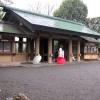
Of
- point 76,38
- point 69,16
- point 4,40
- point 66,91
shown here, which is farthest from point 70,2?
point 66,91

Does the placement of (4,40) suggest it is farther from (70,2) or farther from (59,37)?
(70,2)

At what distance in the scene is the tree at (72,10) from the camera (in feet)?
151

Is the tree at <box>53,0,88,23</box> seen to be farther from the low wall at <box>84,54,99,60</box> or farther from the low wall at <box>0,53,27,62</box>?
the low wall at <box>0,53,27,62</box>

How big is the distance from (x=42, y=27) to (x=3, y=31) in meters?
3.19

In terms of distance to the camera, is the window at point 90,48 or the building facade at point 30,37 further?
the window at point 90,48

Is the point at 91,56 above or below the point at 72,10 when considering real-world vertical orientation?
below

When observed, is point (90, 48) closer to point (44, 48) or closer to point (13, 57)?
point (44, 48)

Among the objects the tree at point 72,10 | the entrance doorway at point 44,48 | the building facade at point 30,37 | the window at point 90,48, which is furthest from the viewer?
the tree at point 72,10

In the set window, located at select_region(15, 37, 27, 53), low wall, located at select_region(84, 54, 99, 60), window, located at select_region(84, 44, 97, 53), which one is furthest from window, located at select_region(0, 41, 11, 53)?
window, located at select_region(84, 44, 97, 53)

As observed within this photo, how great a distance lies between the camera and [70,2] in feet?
152

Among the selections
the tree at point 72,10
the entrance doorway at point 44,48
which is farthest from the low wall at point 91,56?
the tree at point 72,10

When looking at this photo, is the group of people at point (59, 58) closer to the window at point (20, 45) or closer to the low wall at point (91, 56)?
the window at point (20, 45)

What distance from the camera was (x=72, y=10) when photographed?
4625 centimetres

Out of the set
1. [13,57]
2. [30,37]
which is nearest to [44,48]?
[30,37]
